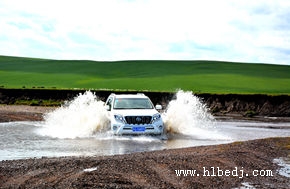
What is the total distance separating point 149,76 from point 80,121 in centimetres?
4338

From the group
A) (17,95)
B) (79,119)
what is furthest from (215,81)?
(79,119)

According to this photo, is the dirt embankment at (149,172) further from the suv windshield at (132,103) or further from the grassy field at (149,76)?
the grassy field at (149,76)

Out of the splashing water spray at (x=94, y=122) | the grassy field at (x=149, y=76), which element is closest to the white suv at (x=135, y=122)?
the splashing water spray at (x=94, y=122)

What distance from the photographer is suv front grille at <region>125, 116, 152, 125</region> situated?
2153 centimetres

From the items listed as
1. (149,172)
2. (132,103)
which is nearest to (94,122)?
(132,103)

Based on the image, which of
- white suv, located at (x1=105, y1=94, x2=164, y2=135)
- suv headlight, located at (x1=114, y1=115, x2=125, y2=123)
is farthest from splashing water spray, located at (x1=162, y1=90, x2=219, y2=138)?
suv headlight, located at (x1=114, y1=115, x2=125, y2=123)

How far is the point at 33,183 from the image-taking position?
419 inches

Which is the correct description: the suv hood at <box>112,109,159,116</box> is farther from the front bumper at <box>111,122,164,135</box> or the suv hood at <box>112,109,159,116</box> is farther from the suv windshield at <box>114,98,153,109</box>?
the suv windshield at <box>114,98,153,109</box>

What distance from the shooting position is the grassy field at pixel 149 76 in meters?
56.7

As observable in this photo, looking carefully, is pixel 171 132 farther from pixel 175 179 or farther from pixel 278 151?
pixel 175 179

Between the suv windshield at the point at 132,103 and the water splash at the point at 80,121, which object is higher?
the suv windshield at the point at 132,103

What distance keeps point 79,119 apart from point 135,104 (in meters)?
3.85

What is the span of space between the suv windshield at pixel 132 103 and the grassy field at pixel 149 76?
2618 cm

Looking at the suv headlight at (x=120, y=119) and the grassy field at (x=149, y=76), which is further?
the grassy field at (x=149, y=76)
